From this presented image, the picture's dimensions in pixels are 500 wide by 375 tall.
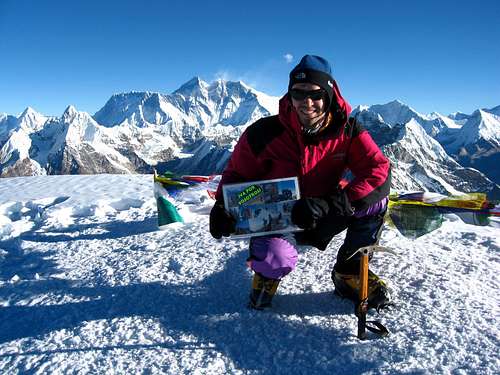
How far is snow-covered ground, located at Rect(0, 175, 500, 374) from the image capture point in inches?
98.0

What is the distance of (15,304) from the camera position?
11.2 ft

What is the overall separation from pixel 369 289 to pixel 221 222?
1.29 m

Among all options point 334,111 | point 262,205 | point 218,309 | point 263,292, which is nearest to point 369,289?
point 263,292

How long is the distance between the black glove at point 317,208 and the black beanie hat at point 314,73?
78 cm

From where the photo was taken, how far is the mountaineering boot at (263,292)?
311 centimetres

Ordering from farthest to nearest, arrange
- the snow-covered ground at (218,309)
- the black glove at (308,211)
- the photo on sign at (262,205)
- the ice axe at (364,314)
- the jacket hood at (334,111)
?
the jacket hood at (334,111), the photo on sign at (262,205), the black glove at (308,211), the ice axe at (364,314), the snow-covered ground at (218,309)

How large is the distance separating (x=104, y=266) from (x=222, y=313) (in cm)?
175

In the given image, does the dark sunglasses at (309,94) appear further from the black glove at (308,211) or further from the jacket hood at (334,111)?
the black glove at (308,211)

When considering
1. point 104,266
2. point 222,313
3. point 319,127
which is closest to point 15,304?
point 104,266

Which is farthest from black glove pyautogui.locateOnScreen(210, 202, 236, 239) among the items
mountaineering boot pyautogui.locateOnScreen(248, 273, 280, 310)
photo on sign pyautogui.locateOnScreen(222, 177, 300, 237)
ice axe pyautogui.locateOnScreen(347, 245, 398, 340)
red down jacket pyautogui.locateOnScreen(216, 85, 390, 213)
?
ice axe pyautogui.locateOnScreen(347, 245, 398, 340)

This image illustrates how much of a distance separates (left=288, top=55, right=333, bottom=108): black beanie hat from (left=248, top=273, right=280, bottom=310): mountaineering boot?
1508mm

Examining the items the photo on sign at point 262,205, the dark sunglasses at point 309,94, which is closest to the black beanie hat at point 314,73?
the dark sunglasses at point 309,94

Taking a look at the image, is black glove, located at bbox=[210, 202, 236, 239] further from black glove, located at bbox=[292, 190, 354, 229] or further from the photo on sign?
black glove, located at bbox=[292, 190, 354, 229]

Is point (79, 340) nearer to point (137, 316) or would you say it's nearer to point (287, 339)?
point (137, 316)
